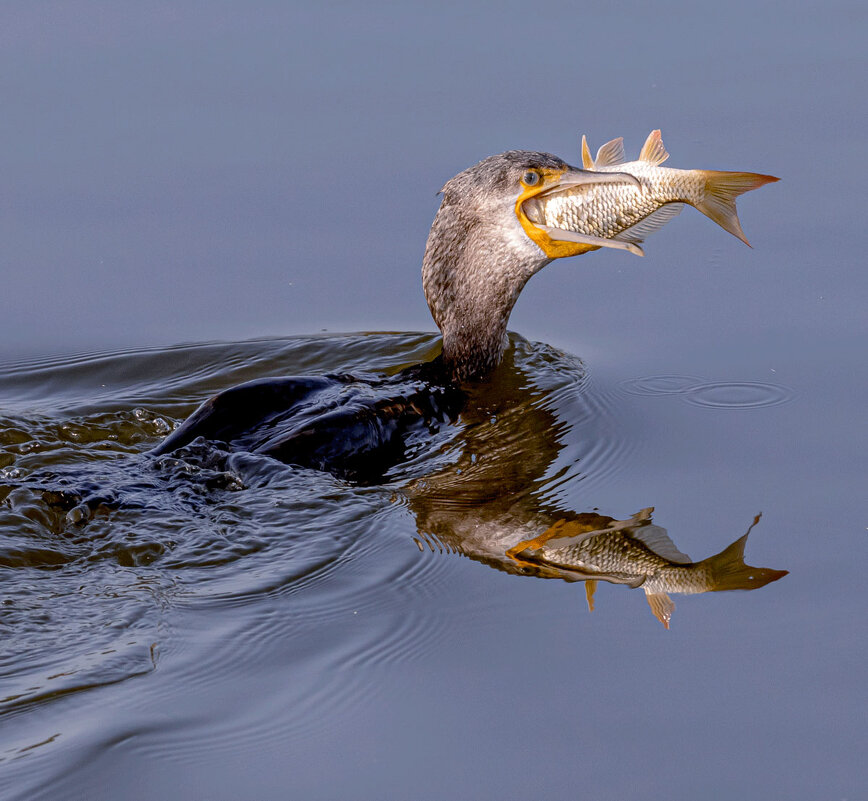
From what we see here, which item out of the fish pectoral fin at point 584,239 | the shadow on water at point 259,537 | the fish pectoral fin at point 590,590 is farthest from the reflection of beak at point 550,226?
the fish pectoral fin at point 590,590

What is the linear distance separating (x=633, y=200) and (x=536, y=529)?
1.51m

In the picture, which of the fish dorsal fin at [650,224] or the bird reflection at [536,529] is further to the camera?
the fish dorsal fin at [650,224]

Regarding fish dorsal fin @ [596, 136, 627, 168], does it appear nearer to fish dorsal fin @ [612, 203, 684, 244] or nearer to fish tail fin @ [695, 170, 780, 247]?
fish dorsal fin @ [612, 203, 684, 244]

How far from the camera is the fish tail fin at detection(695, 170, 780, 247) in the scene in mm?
5164

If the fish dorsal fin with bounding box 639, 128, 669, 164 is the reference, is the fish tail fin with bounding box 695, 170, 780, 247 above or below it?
below

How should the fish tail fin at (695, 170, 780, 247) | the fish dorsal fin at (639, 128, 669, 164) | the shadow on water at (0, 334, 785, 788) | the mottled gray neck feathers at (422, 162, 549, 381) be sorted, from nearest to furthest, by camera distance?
the shadow on water at (0, 334, 785, 788) → the fish tail fin at (695, 170, 780, 247) → the fish dorsal fin at (639, 128, 669, 164) → the mottled gray neck feathers at (422, 162, 549, 381)

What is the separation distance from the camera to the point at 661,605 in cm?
433

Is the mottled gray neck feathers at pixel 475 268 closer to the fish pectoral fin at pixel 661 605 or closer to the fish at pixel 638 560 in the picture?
the fish at pixel 638 560

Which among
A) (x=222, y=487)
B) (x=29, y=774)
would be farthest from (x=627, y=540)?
(x=29, y=774)

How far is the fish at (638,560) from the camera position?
4.48 meters

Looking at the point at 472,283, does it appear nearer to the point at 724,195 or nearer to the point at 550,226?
the point at 550,226

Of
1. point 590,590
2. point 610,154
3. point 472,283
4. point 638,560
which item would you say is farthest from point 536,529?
point 610,154

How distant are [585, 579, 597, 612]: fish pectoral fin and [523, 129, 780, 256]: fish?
139 cm

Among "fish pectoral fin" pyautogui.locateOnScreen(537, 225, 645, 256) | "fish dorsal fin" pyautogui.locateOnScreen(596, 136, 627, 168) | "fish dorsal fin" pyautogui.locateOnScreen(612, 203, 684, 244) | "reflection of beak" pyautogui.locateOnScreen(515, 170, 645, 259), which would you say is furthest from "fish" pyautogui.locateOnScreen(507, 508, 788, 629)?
"fish dorsal fin" pyautogui.locateOnScreen(596, 136, 627, 168)
